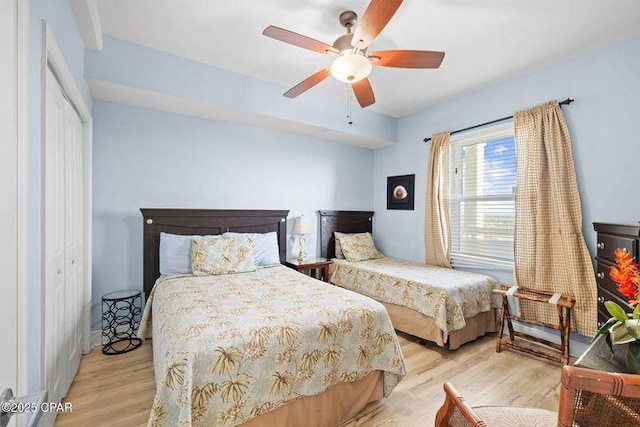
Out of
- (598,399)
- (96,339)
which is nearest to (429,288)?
(598,399)

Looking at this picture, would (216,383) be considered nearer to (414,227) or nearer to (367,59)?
(367,59)

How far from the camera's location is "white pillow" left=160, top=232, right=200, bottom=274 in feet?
8.97

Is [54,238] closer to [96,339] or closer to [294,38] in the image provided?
[96,339]

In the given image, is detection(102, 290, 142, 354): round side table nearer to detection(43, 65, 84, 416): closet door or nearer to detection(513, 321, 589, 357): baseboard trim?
detection(43, 65, 84, 416): closet door

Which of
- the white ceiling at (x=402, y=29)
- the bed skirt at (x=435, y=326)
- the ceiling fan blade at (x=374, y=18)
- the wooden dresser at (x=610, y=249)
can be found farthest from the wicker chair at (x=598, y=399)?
the white ceiling at (x=402, y=29)

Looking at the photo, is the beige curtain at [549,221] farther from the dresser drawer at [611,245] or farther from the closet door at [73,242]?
the closet door at [73,242]

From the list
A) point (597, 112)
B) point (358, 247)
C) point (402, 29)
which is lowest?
point (358, 247)

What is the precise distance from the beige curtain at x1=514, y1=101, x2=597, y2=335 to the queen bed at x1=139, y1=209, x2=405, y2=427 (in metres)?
1.82

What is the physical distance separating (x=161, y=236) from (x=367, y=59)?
2440 mm

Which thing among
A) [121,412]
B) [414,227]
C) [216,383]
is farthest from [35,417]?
[414,227]

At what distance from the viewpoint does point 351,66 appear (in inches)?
74.0

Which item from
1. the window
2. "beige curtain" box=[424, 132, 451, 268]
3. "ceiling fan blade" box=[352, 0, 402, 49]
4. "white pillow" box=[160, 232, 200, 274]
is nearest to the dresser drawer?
the window

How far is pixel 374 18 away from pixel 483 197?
2.50 meters

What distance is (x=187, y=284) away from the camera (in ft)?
7.84
